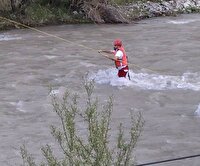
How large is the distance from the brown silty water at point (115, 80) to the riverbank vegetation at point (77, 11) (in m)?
1.16

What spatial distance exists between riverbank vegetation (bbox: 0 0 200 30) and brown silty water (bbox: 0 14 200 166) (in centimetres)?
116

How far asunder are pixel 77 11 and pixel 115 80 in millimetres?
13052

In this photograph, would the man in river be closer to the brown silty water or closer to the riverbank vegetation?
the brown silty water

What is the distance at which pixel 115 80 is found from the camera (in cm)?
1530

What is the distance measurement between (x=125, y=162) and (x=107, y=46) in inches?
602

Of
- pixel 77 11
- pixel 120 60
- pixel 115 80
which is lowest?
pixel 115 80

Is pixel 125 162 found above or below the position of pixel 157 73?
above

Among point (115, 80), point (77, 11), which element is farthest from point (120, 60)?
point (77, 11)

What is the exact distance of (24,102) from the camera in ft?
44.2

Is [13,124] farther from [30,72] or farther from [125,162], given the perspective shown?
[125,162]

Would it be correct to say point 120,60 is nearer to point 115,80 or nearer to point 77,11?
point 115,80

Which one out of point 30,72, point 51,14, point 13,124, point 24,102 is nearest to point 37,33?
point 51,14

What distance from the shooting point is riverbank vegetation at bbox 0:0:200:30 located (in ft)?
86.7

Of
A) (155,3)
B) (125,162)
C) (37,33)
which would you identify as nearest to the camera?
(125,162)
